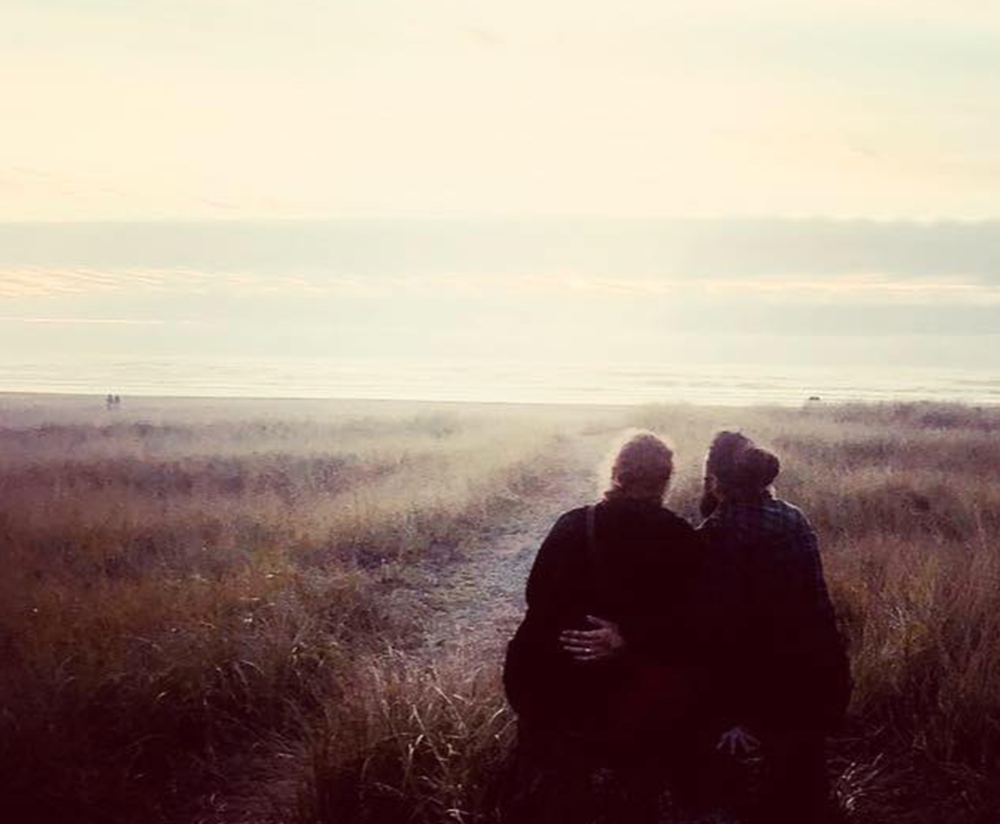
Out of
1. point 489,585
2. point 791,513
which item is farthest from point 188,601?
point 791,513

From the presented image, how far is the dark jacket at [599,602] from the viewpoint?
4.55 m

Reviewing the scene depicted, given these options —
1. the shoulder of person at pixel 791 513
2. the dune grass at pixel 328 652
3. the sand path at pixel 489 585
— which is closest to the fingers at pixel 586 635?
the shoulder of person at pixel 791 513

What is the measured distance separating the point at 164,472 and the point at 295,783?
1682 centimetres

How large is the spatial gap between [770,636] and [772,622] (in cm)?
6

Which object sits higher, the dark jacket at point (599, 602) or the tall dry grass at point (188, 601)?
the dark jacket at point (599, 602)

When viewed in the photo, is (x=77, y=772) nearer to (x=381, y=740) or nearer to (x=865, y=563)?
(x=381, y=740)

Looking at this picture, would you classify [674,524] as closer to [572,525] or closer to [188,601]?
[572,525]

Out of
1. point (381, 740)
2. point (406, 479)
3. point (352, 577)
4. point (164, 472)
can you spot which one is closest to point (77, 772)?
point (381, 740)

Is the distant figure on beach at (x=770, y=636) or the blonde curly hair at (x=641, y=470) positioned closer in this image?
the blonde curly hair at (x=641, y=470)

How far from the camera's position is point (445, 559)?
13.6 m

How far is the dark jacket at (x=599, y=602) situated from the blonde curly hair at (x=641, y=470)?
49 mm

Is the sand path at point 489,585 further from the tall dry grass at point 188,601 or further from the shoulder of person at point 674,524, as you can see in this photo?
the shoulder of person at point 674,524

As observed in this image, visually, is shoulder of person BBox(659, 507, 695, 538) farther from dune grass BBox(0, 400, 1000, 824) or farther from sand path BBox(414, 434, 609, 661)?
sand path BBox(414, 434, 609, 661)

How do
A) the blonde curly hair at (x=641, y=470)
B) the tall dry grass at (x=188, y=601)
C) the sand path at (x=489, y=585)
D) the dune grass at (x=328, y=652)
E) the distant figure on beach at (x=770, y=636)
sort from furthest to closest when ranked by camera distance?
the sand path at (x=489, y=585) < the tall dry grass at (x=188, y=601) < the dune grass at (x=328, y=652) < the distant figure on beach at (x=770, y=636) < the blonde curly hair at (x=641, y=470)
